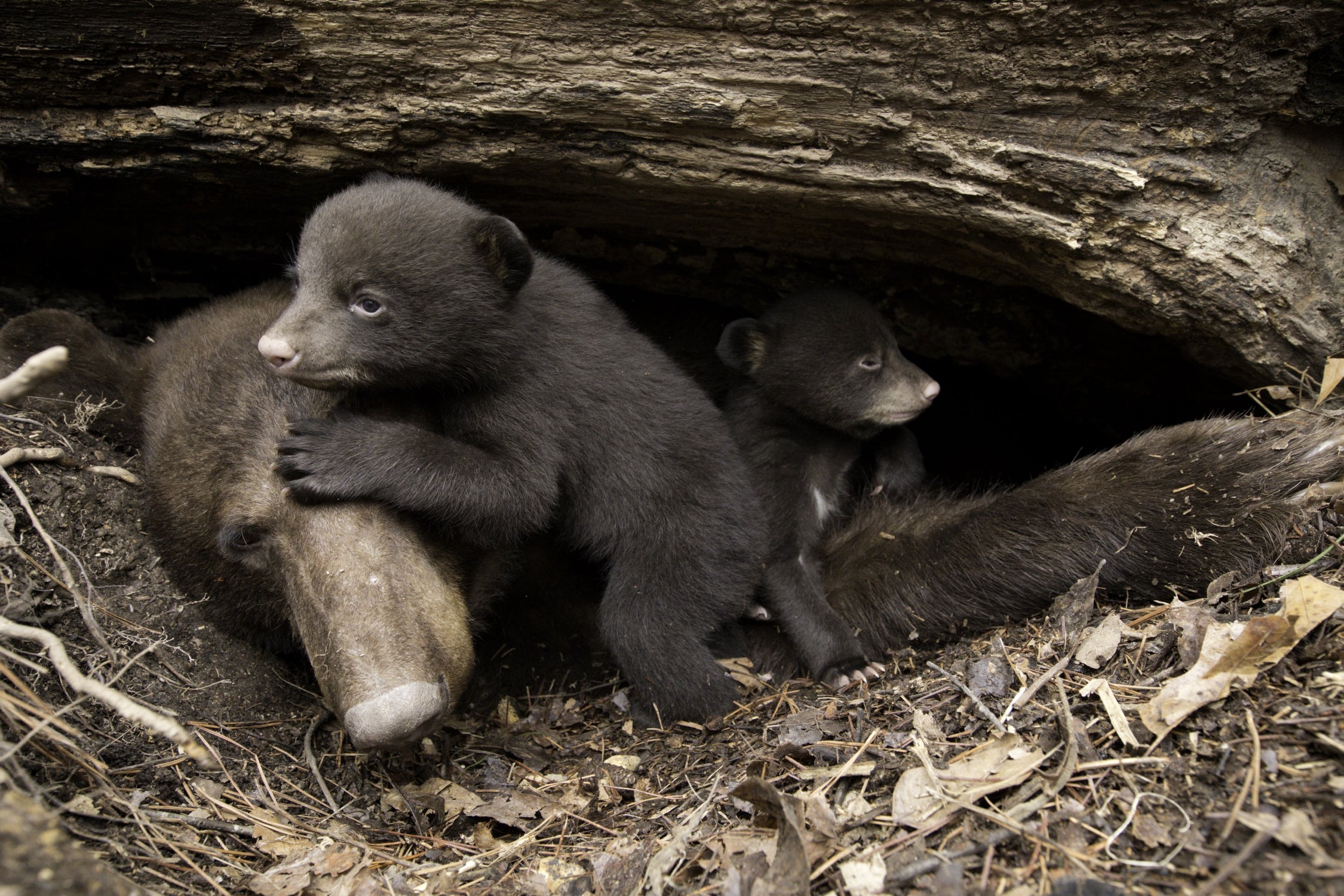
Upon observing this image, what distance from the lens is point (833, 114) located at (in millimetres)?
3457

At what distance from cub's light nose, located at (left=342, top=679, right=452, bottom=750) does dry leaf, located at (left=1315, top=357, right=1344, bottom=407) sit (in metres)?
3.65

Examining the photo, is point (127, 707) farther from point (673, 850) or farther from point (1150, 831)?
point (1150, 831)

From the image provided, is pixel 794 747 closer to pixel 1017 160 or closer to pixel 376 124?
pixel 1017 160

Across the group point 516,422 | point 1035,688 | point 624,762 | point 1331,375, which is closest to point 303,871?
point 624,762

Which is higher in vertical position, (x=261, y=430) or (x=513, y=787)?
(x=261, y=430)

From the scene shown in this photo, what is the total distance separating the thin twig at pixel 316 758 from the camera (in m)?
3.22

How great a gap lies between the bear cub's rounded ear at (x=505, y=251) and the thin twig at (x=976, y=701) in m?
2.16

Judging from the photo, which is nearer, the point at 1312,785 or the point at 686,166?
the point at 1312,785

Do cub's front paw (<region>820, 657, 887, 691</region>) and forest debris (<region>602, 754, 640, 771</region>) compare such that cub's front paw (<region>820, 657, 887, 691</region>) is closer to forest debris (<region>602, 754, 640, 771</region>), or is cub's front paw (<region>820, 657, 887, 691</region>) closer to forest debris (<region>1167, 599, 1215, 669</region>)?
forest debris (<region>602, 754, 640, 771</region>)

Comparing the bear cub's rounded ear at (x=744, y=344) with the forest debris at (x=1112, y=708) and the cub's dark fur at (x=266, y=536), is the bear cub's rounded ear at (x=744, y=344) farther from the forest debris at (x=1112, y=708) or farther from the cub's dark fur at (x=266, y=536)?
the forest debris at (x=1112, y=708)

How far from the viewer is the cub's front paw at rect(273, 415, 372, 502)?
3057 mm

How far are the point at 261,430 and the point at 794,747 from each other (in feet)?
7.49

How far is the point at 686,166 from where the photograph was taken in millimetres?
3744

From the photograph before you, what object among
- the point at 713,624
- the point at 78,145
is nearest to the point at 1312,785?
the point at 713,624
